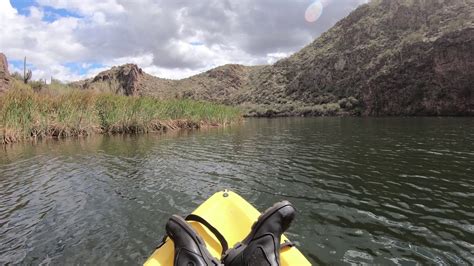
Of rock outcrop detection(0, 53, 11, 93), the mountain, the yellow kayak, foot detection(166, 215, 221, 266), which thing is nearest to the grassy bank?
rock outcrop detection(0, 53, 11, 93)

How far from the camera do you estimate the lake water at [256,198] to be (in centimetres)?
448

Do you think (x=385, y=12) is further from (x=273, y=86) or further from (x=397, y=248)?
(x=397, y=248)

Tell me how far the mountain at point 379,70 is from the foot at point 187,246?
2487 centimetres

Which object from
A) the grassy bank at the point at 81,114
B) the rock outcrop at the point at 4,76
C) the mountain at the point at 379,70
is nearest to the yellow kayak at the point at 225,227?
the grassy bank at the point at 81,114

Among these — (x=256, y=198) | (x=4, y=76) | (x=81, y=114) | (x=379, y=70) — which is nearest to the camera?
(x=256, y=198)

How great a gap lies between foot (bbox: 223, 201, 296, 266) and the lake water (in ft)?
4.07

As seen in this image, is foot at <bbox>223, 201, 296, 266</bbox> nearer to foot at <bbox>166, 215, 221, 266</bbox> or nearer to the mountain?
foot at <bbox>166, 215, 221, 266</bbox>

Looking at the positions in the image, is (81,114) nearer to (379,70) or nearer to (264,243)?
(264,243)

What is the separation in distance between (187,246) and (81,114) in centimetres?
1794

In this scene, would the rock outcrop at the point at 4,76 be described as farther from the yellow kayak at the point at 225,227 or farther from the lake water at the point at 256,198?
the yellow kayak at the point at 225,227

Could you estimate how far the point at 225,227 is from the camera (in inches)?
149

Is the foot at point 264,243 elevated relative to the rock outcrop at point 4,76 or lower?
lower

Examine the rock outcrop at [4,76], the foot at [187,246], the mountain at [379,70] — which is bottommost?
the foot at [187,246]

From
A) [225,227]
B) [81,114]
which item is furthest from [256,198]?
[81,114]
